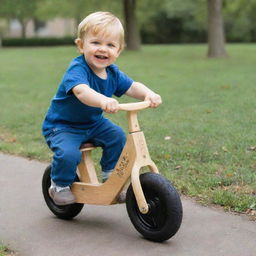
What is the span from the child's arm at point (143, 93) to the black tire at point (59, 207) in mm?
864

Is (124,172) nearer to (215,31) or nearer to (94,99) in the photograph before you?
(94,99)

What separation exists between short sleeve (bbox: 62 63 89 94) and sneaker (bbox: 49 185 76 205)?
0.74 metres

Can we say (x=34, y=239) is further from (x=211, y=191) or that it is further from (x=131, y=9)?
(x=131, y=9)

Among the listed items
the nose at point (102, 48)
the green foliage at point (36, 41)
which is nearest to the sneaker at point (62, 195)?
the nose at point (102, 48)

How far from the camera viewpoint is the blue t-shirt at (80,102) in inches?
136

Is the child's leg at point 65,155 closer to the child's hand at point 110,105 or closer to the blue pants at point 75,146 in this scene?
the blue pants at point 75,146

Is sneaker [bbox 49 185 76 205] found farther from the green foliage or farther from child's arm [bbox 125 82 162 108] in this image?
the green foliage

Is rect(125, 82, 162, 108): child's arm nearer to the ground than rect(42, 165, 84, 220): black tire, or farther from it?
farther from it

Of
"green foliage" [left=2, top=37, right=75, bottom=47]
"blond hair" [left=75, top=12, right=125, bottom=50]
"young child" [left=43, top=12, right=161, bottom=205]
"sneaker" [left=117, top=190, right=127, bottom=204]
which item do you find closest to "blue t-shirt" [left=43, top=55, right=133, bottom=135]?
"young child" [left=43, top=12, right=161, bottom=205]

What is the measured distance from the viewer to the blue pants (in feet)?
11.4

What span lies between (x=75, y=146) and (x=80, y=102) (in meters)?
0.31

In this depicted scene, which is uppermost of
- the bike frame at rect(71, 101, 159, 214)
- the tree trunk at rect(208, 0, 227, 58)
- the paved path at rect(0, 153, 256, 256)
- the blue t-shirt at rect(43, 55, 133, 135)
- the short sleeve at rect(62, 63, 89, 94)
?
the short sleeve at rect(62, 63, 89, 94)

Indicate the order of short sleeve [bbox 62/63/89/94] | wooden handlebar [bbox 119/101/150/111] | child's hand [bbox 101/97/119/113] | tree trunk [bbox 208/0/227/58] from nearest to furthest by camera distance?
child's hand [bbox 101/97/119/113], wooden handlebar [bbox 119/101/150/111], short sleeve [bbox 62/63/89/94], tree trunk [bbox 208/0/227/58]

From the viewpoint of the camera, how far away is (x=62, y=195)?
367 cm
